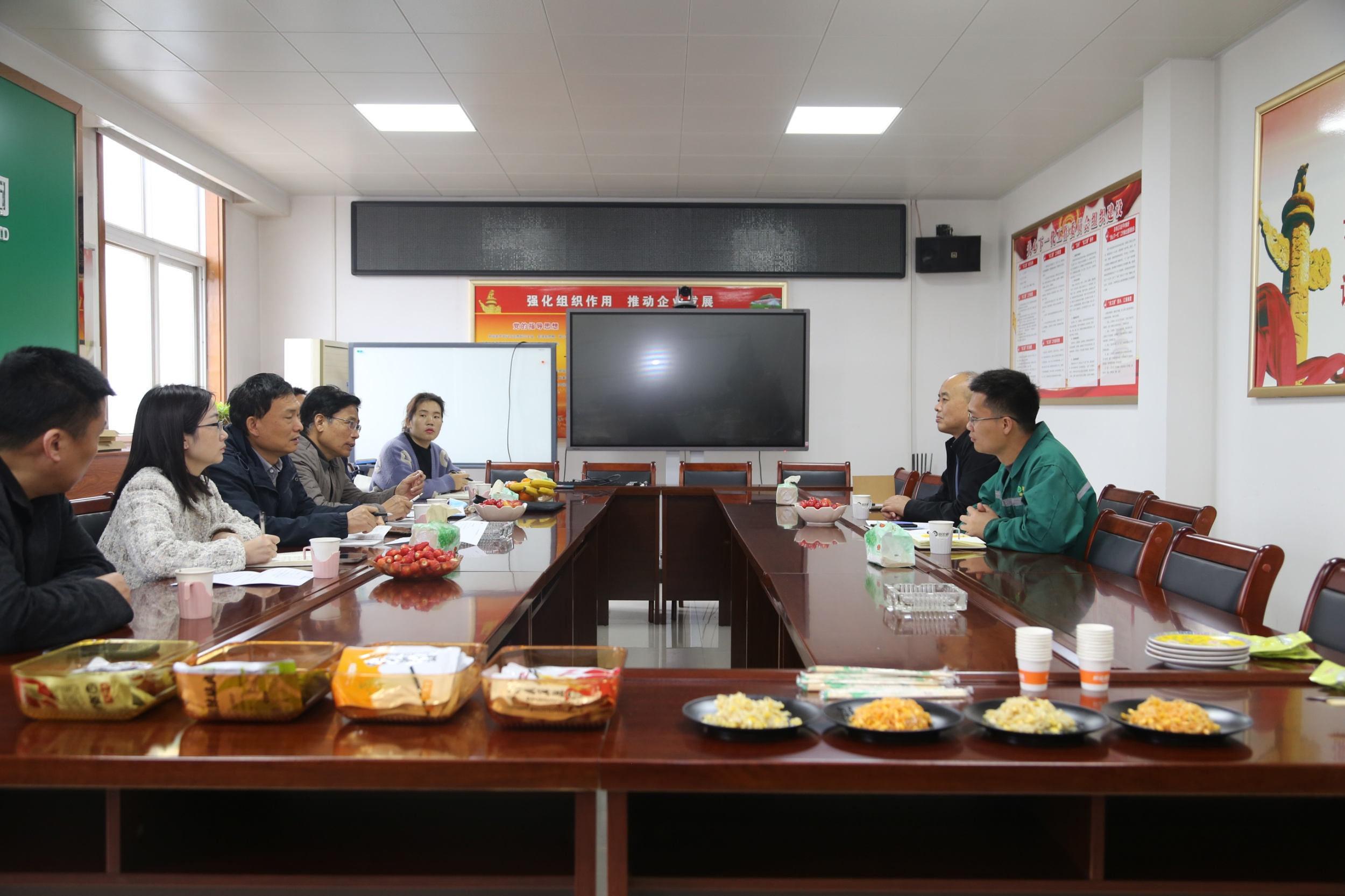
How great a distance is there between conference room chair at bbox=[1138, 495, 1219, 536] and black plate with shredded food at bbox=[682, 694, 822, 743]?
1.92m

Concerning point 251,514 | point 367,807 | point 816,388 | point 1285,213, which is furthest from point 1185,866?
point 816,388

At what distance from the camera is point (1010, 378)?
9.81 ft

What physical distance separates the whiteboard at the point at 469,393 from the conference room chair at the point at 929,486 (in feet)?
9.28

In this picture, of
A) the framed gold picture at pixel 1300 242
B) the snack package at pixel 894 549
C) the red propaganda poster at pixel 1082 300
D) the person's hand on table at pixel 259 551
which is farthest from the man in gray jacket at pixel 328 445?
the red propaganda poster at pixel 1082 300

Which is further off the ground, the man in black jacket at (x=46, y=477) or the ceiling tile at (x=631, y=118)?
the ceiling tile at (x=631, y=118)

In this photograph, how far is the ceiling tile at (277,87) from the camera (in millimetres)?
4340

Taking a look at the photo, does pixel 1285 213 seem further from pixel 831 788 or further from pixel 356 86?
pixel 356 86

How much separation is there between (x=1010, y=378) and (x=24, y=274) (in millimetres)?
4181

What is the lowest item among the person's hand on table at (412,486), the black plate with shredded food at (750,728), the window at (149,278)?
the black plate with shredded food at (750,728)

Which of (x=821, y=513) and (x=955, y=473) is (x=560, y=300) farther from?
(x=821, y=513)

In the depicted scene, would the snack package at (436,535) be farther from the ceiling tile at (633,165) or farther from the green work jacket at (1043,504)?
the ceiling tile at (633,165)

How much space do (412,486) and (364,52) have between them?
2.01 meters

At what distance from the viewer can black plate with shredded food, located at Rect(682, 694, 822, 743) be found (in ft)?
3.49

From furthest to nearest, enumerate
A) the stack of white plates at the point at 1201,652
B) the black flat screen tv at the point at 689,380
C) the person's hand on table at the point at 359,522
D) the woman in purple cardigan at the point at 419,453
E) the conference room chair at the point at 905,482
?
the black flat screen tv at the point at 689,380
the conference room chair at the point at 905,482
the woman in purple cardigan at the point at 419,453
the person's hand on table at the point at 359,522
the stack of white plates at the point at 1201,652
